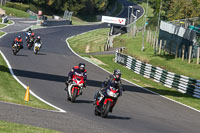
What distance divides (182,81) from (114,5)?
108616 millimetres

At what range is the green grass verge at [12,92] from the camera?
56.1ft

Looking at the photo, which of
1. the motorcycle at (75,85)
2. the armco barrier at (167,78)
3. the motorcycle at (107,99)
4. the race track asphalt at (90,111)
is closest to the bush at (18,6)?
the armco barrier at (167,78)

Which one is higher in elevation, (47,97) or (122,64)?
(47,97)

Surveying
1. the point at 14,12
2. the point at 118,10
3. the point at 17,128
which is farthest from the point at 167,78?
the point at 118,10

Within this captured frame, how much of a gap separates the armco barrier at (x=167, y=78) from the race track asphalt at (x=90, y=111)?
3.36 m

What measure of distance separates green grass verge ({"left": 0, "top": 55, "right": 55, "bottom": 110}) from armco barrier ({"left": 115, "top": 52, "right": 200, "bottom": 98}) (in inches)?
447

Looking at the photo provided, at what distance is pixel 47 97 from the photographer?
19.6m

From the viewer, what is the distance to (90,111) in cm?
1711

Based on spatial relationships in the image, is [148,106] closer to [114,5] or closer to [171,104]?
[171,104]

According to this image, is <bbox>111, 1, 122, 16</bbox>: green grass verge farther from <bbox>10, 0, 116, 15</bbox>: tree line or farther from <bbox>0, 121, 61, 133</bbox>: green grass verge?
<bbox>0, 121, 61, 133</bbox>: green grass verge

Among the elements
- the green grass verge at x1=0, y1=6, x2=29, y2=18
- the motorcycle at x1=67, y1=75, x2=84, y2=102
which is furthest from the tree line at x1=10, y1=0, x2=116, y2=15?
the motorcycle at x1=67, y1=75, x2=84, y2=102

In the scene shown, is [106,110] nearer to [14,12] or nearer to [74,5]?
[14,12]

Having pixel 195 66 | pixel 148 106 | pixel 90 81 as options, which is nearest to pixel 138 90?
pixel 90 81

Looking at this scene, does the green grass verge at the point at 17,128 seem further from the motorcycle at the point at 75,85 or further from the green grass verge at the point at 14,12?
the green grass verge at the point at 14,12
